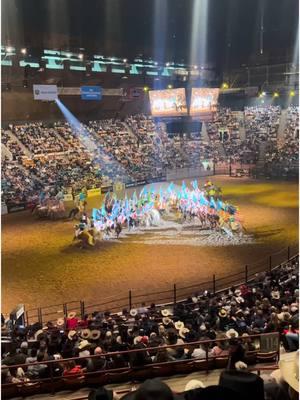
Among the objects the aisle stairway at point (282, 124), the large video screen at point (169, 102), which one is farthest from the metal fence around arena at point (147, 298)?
the aisle stairway at point (282, 124)

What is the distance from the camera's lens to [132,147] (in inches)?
1222

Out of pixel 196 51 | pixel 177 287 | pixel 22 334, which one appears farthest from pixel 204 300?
pixel 196 51

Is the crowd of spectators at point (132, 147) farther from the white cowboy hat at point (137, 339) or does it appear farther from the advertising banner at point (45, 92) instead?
the white cowboy hat at point (137, 339)

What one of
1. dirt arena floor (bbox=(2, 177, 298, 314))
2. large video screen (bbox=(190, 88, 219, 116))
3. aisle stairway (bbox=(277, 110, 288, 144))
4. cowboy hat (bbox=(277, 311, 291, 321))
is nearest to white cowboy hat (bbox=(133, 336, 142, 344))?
cowboy hat (bbox=(277, 311, 291, 321))

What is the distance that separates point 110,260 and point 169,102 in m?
13.4

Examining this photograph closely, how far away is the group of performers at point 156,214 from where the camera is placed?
52.7 ft

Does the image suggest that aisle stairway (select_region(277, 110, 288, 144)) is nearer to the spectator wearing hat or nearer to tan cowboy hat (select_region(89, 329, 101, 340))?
tan cowboy hat (select_region(89, 329, 101, 340))

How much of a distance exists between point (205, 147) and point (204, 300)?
926 inches

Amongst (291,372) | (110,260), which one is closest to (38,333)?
(291,372)

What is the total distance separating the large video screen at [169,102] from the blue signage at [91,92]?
13.8 ft

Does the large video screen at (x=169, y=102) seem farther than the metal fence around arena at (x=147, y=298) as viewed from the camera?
Yes

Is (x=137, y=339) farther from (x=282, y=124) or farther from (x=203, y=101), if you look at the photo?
(x=282, y=124)

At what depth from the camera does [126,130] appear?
3253 cm

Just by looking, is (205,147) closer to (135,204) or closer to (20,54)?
(20,54)
